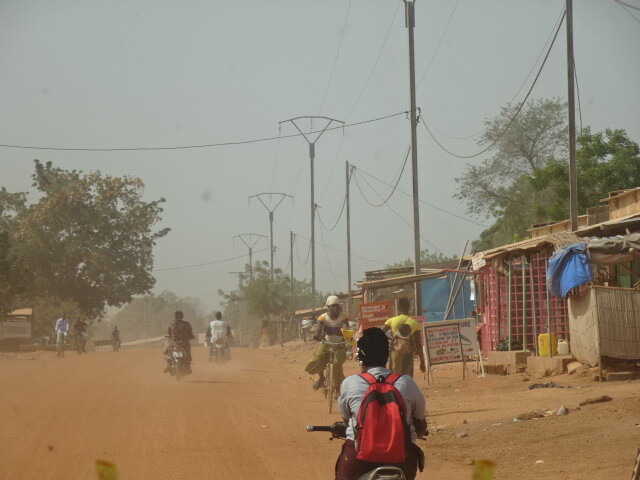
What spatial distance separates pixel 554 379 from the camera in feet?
59.2

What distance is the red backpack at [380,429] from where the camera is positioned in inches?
211

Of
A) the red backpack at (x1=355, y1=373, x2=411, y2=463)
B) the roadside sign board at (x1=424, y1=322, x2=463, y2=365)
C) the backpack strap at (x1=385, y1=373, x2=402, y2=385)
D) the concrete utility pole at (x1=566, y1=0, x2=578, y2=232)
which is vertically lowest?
the red backpack at (x1=355, y1=373, x2=411, y2=463)

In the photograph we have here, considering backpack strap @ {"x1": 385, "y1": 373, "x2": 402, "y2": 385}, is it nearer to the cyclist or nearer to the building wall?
the cyclist

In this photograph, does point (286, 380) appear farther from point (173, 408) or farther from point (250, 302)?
point (250, 302)

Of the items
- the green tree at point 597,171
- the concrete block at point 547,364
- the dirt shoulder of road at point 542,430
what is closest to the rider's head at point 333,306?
the dirt shoulder of road at point 542,430

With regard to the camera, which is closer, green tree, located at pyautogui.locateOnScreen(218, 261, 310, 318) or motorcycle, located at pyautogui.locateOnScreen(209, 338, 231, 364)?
motorcycle, located at pyautogui.locateOnScreen(209, 338, 231, 364)

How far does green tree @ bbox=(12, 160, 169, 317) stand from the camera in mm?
68375

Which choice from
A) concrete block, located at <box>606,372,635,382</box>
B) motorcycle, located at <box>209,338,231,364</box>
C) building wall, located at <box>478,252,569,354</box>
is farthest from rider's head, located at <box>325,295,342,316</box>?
motorcycle, located at <box>209,338,231,364</box>

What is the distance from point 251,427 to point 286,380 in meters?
11.6

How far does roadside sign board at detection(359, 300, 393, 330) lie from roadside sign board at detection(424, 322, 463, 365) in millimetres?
1015

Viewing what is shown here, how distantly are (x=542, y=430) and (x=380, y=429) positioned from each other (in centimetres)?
691

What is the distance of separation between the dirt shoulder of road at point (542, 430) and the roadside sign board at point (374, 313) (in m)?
3.60

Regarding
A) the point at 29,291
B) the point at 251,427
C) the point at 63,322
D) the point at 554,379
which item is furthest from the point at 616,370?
the point at 29,291

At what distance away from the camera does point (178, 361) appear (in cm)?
2303
